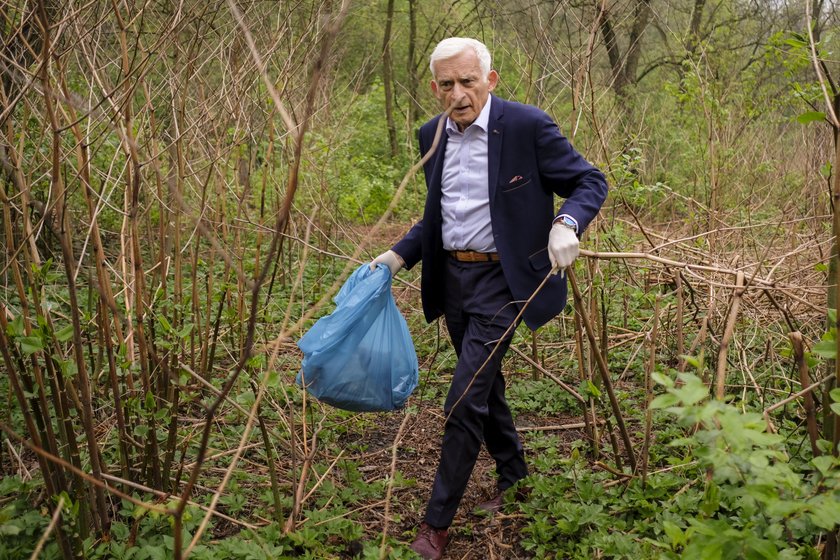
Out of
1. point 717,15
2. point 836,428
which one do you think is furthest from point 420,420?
point 717,15

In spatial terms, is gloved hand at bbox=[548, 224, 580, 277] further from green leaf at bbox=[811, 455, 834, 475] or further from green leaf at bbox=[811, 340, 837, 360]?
green leaf at bbox=[811, 455, 834, 475]

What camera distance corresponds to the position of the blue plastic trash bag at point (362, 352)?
287 cm

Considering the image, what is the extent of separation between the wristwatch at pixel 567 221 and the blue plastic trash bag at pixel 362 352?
789 mm

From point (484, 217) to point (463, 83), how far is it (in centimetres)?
52

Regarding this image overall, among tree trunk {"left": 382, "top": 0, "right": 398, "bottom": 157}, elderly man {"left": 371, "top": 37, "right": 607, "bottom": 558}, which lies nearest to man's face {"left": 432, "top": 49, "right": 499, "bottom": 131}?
elderly man {"left": 371, "top": 37, "right": 607, "bottom": 558}

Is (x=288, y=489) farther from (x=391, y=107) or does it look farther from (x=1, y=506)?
(x=391, y=107)

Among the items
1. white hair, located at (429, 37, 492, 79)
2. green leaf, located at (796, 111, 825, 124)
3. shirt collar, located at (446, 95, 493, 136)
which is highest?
white hair, located at (429, 37, 492, 79)

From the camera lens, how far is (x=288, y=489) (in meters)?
3.20

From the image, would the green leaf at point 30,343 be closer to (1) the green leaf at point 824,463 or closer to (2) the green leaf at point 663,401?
(2) the green leaf at point 663,401

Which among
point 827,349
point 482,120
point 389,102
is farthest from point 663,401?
point 389,102

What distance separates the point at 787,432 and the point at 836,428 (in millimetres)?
1604

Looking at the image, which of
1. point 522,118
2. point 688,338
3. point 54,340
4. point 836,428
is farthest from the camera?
point 688,338

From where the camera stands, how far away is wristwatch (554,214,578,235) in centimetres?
262

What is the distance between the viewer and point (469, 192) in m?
2.96
